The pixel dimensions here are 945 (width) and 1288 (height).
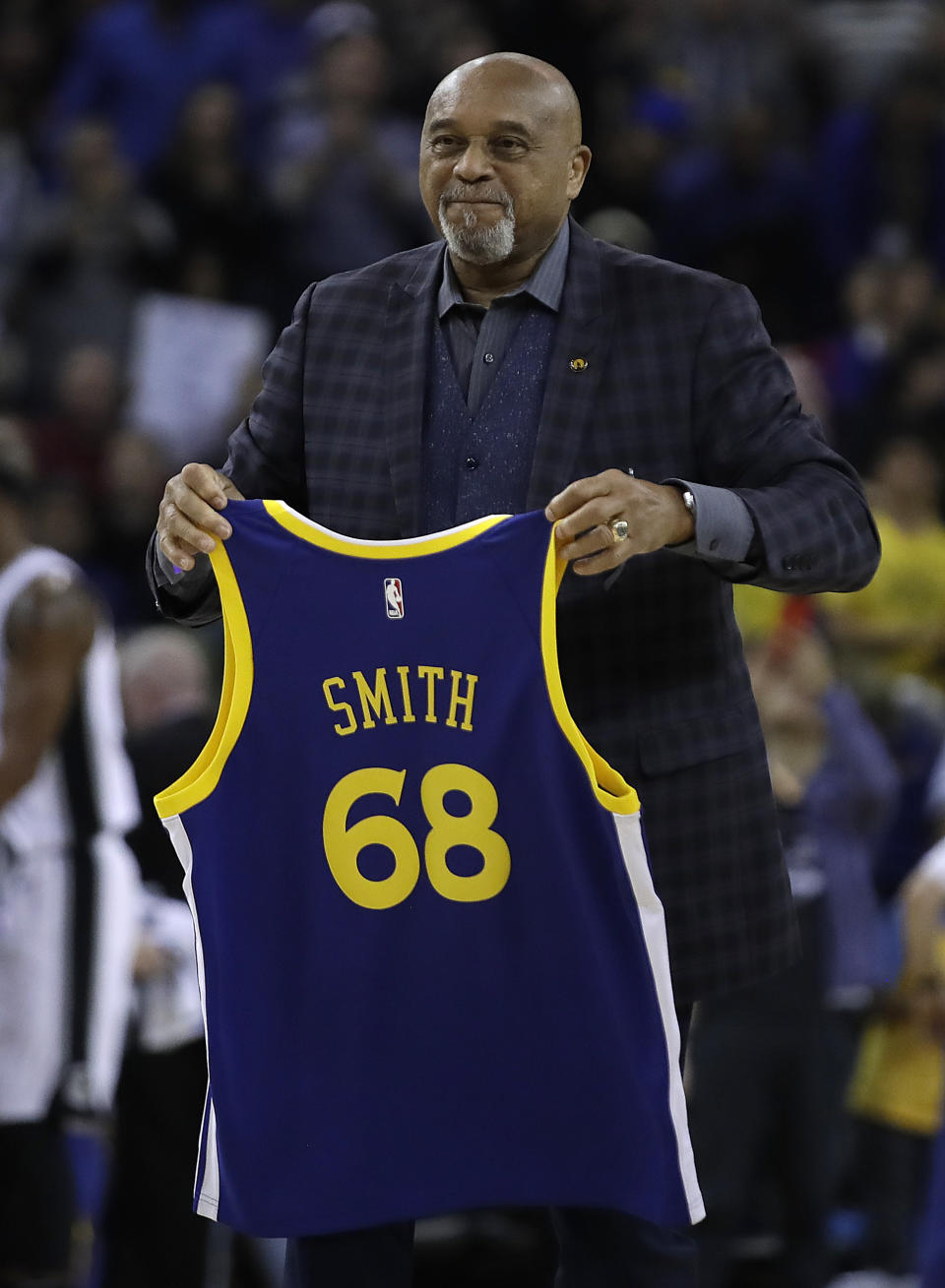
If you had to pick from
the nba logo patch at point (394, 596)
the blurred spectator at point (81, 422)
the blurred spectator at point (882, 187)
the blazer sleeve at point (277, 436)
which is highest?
the blurred spectator at point (882, 187)

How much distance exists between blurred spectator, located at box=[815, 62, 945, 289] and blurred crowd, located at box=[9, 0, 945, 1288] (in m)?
0.01

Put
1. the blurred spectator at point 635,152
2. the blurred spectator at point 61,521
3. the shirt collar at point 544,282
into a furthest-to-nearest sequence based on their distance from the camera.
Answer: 1. the blurred spectator at point 635,152
2. the blurred spectator at point 61,521
3. the shirt collar at point 544,282

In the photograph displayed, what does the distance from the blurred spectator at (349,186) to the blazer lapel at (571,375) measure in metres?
5.26

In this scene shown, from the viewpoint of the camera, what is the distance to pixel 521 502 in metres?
2.75

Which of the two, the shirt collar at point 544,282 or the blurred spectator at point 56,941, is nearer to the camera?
the shirt collar at point 544,282

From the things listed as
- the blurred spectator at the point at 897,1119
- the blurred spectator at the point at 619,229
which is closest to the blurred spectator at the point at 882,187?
the blurred spectator at the point at 619,229

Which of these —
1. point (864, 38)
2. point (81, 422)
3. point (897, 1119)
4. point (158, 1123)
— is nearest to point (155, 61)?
point (81, 422)

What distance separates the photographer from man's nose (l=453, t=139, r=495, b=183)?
2.71 meters

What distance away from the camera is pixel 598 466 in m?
2.75

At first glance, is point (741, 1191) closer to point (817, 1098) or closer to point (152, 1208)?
point (817, 1098)

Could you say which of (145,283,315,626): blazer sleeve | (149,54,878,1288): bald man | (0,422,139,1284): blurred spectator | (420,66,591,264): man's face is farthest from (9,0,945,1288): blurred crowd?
(420,66,591,264): man's face

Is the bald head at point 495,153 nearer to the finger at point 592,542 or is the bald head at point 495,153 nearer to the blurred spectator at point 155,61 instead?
the finger at point 592,542

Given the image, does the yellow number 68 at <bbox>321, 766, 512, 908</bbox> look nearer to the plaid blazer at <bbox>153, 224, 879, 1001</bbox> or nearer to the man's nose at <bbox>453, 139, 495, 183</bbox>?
the plaid blazer at <bbox>153, 224, 879, 1001</bbox>

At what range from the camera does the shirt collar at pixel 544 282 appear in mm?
2834
